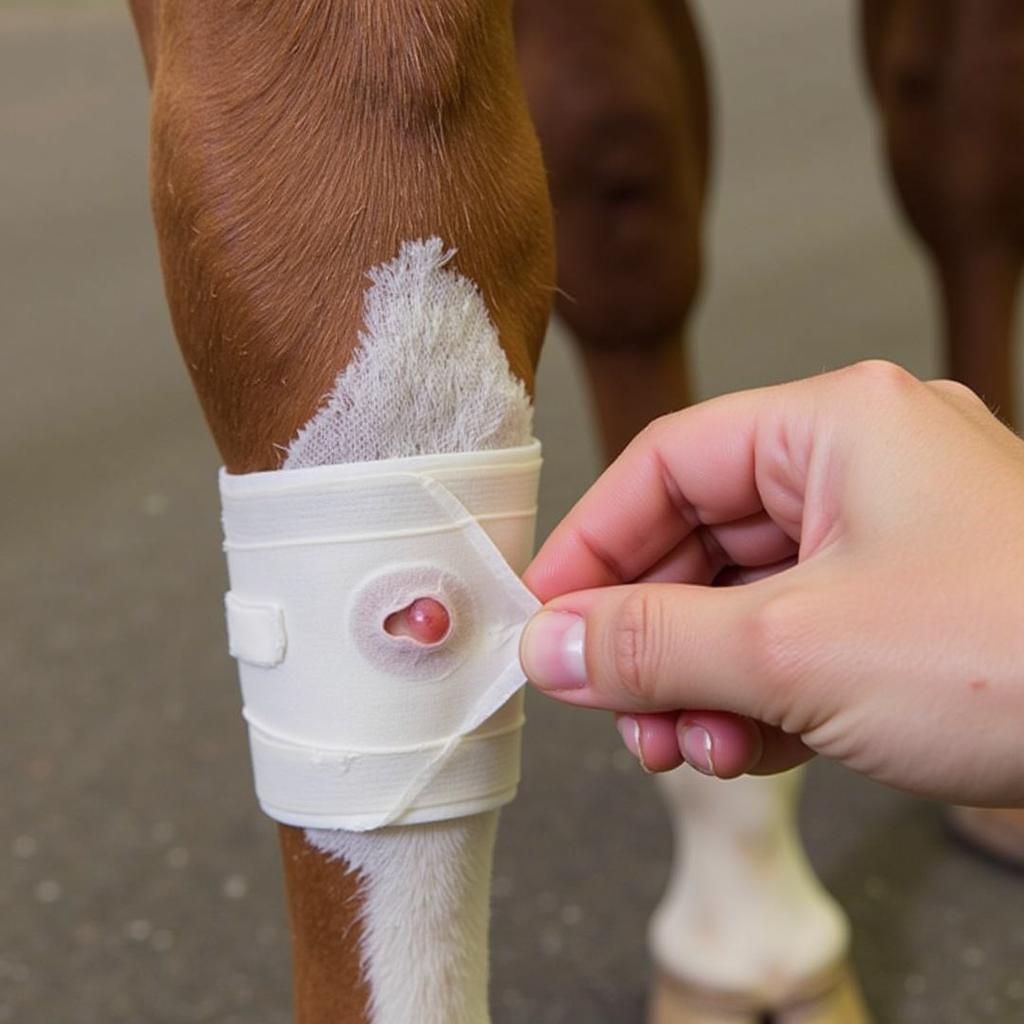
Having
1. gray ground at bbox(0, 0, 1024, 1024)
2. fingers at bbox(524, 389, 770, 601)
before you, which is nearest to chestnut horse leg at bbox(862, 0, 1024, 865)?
gray ground at bbox(0, 0, 1024, 1024)

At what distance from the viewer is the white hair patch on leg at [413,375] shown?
36cm

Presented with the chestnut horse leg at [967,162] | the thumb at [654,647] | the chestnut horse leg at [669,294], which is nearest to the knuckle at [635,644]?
the thumb at [654,647]

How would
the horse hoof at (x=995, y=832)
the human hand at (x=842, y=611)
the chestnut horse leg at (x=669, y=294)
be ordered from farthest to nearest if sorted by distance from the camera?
1. the horse hoof at (x=995, y=832)
2. the chestnut horse leg at (x=669, y=294)
3. the human hand at (x=842, y=611)

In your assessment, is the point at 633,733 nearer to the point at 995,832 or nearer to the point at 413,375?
the point at 413,375

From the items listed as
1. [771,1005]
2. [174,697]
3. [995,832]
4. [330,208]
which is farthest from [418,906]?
[174,697]

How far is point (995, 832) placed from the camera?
2.63 feet

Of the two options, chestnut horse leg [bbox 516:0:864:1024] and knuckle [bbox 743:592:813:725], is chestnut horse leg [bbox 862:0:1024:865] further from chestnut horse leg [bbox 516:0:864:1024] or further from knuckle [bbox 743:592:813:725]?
knuckle [bbox 743:592:813:725]

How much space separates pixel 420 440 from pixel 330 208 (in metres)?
0.06

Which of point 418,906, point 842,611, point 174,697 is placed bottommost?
point 174,697

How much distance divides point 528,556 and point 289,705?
0.08 meters

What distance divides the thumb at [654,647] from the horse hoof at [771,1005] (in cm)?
35

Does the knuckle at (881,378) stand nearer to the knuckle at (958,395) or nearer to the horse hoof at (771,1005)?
the knuckle at (958,395)

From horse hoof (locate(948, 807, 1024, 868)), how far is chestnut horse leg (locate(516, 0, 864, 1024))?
0.51 feet

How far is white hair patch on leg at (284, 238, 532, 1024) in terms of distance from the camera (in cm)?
36
